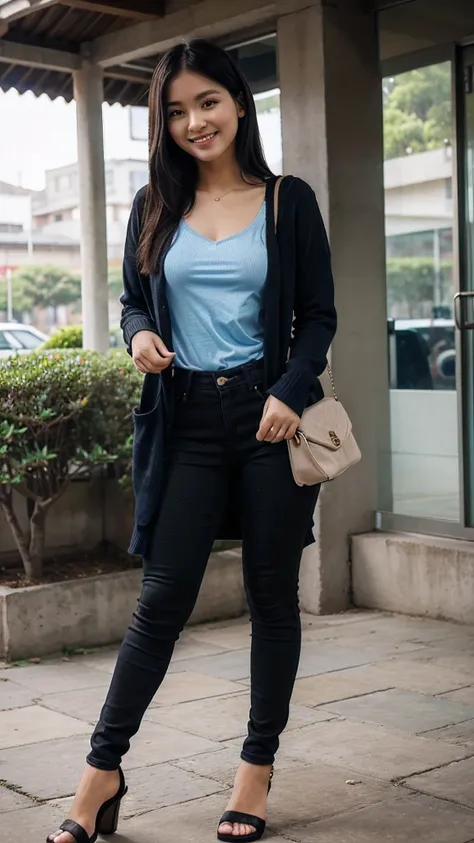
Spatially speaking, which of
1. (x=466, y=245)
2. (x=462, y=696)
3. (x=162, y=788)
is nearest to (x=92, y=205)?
(x=466, y=245)

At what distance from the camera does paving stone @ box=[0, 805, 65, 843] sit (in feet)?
9.82

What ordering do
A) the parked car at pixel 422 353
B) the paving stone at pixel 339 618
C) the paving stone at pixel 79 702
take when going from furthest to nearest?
the parked car at pixel 422 353, the paving stone at pixel 339 618, the paving stone at pixel 79 702

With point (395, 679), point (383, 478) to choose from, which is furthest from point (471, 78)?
point (395, 679)

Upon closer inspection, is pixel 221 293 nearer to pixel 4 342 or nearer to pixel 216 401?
pixel 216 401

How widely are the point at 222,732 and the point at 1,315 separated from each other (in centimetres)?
473

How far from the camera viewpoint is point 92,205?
716 centimetres

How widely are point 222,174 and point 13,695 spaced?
2388 millimetres

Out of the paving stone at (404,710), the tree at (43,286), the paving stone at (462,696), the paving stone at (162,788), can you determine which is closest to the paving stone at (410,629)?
the paving stone at (462,696)

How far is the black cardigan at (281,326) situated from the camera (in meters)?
2.91

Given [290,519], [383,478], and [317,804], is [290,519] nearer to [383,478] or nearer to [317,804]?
[317,804]

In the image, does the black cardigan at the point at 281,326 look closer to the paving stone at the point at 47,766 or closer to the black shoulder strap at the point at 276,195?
the black shoulder strap at the point at 276,195

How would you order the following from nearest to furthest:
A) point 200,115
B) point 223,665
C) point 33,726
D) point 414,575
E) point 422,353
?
point 200,115 < point 33,726 < point 223,665 < point 414,575 < point 422,353

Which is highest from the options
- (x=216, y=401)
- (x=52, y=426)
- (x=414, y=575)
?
(x=216, y=401)

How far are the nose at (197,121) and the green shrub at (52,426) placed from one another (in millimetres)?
2477
